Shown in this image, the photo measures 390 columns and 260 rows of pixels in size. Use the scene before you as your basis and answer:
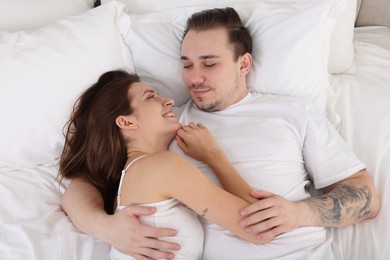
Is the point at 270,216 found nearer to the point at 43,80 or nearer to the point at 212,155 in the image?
the point at 212,155

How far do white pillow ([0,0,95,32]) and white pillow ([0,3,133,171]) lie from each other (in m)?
0.13

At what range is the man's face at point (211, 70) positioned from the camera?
55.8 inches

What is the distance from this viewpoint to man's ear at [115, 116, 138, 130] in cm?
123

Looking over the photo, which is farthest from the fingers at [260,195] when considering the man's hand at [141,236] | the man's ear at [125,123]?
the man's ear at [125,123]

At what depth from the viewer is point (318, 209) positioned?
119 centimetres

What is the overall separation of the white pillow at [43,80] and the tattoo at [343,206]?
0.86 m

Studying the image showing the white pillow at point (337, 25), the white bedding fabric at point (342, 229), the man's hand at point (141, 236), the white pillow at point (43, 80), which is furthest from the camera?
the white pillow at point (337, 25)

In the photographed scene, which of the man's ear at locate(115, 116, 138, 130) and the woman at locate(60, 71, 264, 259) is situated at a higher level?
the man's ear at locate(115, 116, 138, 130)

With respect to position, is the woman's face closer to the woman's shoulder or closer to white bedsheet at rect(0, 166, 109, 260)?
the woman's shoulder

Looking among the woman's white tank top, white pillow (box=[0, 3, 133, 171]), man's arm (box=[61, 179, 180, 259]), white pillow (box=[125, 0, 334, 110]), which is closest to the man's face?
white pillow (box=[125, 0, 334, 110])

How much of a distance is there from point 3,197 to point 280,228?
2.85 feet

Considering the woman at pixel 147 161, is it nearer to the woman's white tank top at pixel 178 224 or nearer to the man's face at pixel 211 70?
the woman's white tank top at pixel 178 224

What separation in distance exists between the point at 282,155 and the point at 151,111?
1.42ft

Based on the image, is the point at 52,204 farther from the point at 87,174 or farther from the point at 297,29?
the point at 297,29
